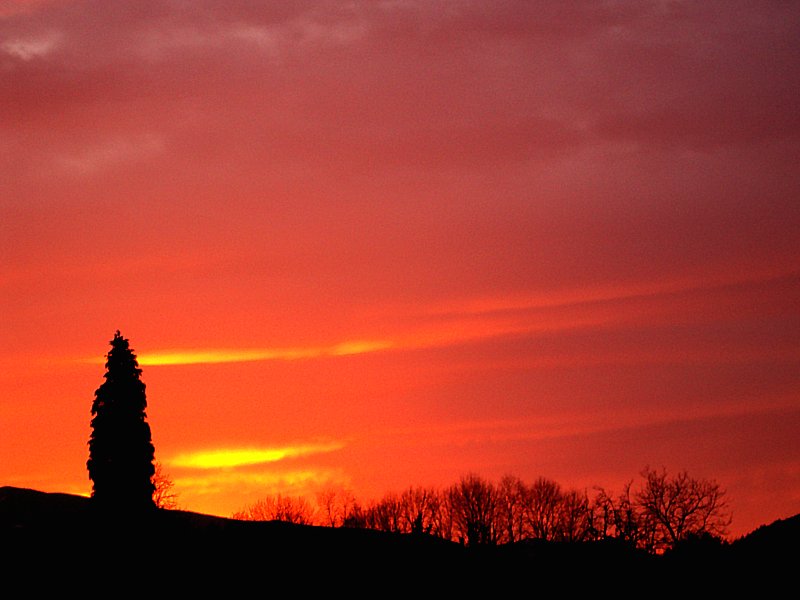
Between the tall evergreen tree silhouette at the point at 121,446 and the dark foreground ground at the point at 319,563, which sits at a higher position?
the tall evergreen tree silhouette at the point at 121,446

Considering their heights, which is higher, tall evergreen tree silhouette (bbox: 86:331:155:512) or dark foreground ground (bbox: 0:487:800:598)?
tall evergreen tree silhouette (bbox: 86:331:155:512)

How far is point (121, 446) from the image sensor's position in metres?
84.9

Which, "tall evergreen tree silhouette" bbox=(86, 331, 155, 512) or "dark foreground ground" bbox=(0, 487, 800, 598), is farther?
"tall evergreen tree silhouette" bbox=(86, 331, 155, 512)

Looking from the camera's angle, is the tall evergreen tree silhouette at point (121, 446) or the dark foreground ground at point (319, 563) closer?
the dark foreground ground at point (319, 563)

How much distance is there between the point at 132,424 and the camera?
3386 inches

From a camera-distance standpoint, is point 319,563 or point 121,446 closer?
point 319,563

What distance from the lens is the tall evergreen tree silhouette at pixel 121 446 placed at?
83.8 metres

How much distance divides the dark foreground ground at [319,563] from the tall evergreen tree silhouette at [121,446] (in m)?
1.72

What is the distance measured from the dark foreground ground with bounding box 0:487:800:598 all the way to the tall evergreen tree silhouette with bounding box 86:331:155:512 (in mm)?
1724

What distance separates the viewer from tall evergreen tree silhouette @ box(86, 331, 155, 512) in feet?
275

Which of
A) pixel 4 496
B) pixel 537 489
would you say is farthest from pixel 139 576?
pixel 537 489

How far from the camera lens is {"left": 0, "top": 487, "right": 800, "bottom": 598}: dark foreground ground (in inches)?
2906

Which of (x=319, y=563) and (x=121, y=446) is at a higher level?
(x=121, y=446)

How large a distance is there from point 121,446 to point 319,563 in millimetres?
16045
